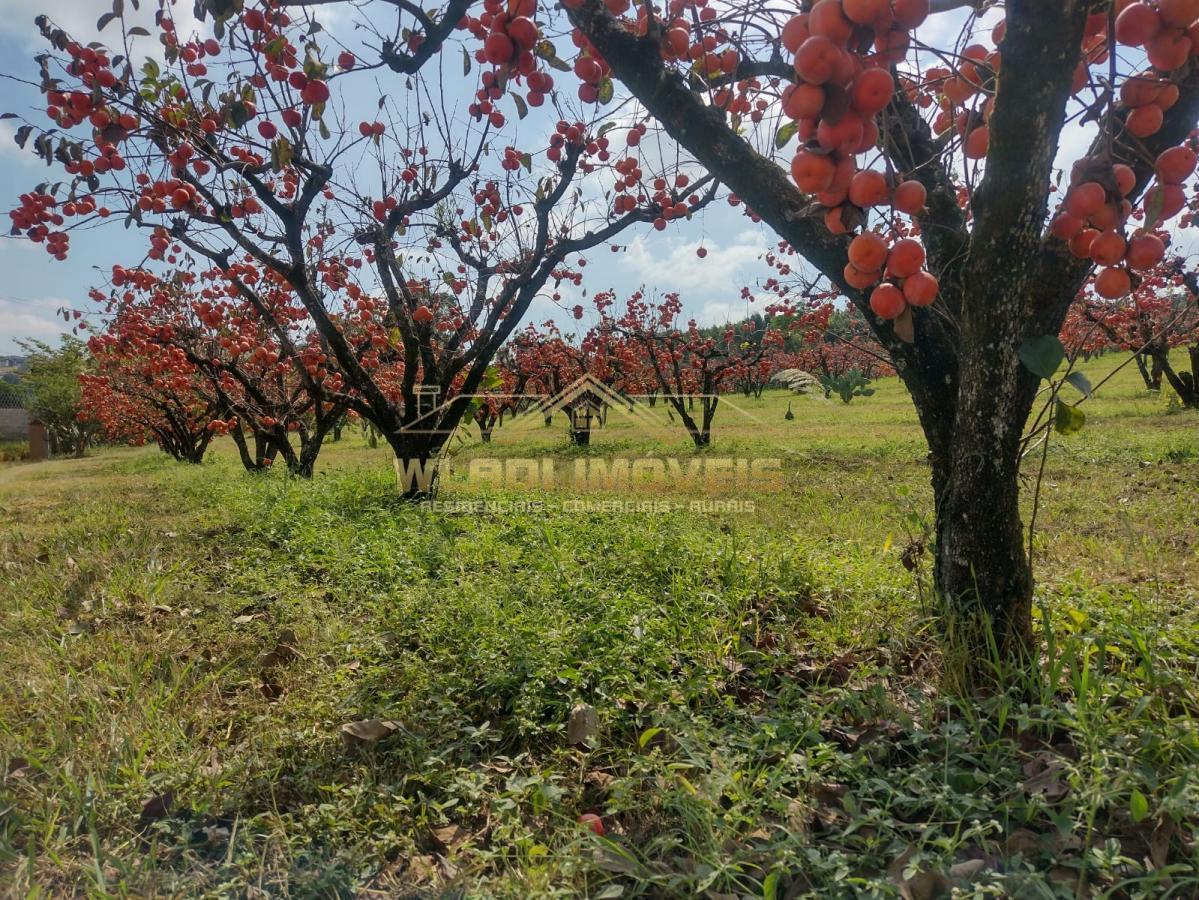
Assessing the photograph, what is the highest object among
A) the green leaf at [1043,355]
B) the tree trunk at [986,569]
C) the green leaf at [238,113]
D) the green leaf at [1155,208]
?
the green leaf at [238,113]

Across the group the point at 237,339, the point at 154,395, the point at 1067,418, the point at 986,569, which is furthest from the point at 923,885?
the point at 154,395

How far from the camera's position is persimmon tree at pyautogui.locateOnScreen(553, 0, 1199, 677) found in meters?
1.26

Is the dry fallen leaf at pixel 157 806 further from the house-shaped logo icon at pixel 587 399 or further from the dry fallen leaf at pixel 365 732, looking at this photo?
the house-shaped logo icon at pixel 587 399

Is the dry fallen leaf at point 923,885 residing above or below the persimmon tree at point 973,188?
below

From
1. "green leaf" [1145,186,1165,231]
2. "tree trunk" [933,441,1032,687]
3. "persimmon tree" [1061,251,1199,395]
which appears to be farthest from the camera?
"persimmon tree" [1061,251,1199,395]

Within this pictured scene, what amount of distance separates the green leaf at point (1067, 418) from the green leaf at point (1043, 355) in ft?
0.51

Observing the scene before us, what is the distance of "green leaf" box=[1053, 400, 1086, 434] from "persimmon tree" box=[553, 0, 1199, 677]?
129 mm

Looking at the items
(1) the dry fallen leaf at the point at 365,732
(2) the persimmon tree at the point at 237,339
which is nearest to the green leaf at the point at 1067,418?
(1) the dry fallen leaf at the point at 365,732

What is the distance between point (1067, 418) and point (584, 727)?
166 cm

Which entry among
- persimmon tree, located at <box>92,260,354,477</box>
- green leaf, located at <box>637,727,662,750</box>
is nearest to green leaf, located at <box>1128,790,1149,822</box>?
green leaf, located at <box>637,727,662,750</box>

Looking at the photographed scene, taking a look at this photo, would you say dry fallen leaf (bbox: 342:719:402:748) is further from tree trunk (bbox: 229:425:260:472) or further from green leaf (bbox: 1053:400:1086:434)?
tree trunk (bbox: 229:425:260:472)

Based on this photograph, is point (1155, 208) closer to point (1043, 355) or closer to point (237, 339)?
point (1043, 355)

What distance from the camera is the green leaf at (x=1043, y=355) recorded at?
1562mm

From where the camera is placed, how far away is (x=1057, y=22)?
155cm
